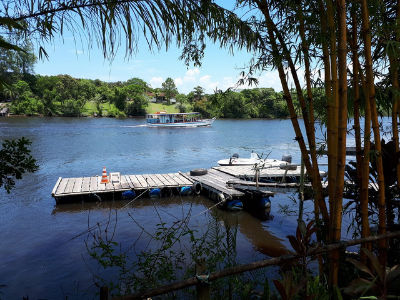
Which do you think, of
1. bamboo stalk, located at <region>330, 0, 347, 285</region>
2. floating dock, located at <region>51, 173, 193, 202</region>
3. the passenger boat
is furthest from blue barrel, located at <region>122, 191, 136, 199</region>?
the passenger boat

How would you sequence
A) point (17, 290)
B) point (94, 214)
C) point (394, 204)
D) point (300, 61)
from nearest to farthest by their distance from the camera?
point (300, 61), point (394, 204), point (17, 290), point (94, 214)

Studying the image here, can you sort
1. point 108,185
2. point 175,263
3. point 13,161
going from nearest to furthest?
point 13,161
point 175,263
point 108,185

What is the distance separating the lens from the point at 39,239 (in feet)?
28.2

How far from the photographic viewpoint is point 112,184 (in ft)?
40.4

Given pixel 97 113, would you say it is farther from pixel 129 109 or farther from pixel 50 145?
pixel 50 145

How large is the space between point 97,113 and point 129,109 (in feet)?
23.1

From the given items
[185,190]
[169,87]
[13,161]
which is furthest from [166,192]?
[169,87]

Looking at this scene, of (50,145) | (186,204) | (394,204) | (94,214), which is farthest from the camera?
(50,145)

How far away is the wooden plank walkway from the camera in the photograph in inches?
454

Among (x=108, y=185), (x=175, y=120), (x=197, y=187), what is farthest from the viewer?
(x=175, y=120)

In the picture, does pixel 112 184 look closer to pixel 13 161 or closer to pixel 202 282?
pixel 13 161

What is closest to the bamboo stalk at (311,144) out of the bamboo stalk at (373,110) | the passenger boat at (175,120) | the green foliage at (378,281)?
the bamboo stalk at (373,110)

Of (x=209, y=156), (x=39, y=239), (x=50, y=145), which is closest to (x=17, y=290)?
(x=39, y=239)

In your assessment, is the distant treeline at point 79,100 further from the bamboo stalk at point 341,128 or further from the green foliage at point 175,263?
the bamboo stalk at point 341,128
